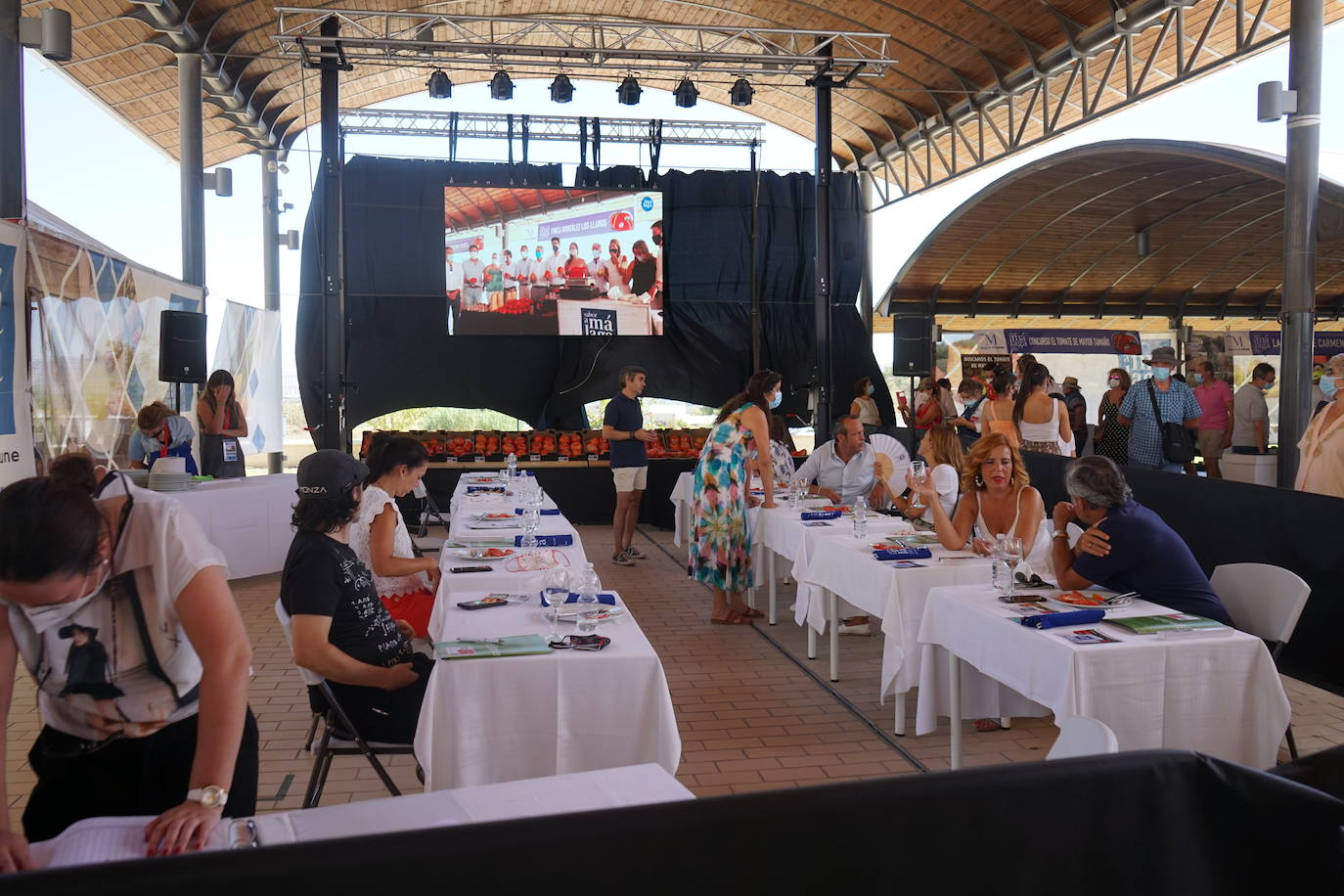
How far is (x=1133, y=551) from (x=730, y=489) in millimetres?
2963

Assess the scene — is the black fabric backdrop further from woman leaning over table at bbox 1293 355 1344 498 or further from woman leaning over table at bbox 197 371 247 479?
woman leaning over table at bbox 1293 355 1344 498

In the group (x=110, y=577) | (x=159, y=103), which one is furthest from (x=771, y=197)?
(x=110, y=577)

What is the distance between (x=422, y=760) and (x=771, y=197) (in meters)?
10.7

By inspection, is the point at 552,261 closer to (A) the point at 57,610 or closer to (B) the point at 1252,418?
(B) the point at 1252,418

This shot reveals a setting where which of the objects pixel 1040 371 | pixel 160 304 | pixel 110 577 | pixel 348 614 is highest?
pixel 160 304

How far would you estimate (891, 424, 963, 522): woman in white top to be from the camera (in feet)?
18.8

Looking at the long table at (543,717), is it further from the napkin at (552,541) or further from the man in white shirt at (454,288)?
the man in white shirt at (454,288)

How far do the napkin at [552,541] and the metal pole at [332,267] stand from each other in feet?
20.2

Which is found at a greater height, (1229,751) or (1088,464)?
(1088,464)

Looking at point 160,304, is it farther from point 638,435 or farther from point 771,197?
point 771,197

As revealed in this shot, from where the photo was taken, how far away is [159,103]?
47.1 feet

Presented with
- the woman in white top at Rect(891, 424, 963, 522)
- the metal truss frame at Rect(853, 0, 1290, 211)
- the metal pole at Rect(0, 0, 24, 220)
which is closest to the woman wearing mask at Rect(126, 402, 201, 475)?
the metal pole at Rect(0, 0, 24, 220)

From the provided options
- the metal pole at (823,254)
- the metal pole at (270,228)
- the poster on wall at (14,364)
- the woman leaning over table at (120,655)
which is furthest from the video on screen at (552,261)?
the woman leaning over table at (120,655)

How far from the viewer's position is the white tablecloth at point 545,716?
3021mm
